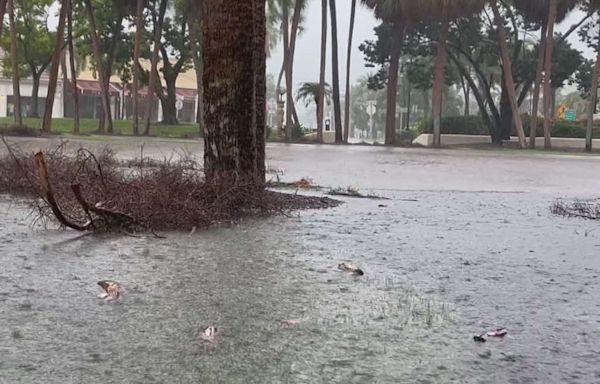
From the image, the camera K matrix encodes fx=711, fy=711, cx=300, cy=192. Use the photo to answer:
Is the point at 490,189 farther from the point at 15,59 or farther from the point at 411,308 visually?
the point at 15,59

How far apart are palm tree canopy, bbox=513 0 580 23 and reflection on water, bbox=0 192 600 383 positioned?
30067 mm

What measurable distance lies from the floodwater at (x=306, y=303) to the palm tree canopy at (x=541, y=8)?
29.3 m

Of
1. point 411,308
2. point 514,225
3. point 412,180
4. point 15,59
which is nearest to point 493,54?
point 15,59

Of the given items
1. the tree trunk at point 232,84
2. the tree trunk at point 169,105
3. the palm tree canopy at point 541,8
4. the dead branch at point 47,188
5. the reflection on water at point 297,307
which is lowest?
the reflection on water at point 297,307

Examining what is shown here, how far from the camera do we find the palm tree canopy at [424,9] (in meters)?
29.7

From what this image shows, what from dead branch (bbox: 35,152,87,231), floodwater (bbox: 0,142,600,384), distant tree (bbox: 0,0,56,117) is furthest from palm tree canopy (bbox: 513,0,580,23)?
dead branch (bbox: 35,152,87,231)

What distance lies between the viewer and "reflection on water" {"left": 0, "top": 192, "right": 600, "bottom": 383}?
8.89ft

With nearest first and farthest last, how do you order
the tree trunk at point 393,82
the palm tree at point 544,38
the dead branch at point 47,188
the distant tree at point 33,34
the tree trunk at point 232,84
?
the dead branch at point 47,188 < the tree trunk at point 232,84 < the palm tree at point 544,38 < the tree trunk at point 393,82 < the distant tree at point 33,34

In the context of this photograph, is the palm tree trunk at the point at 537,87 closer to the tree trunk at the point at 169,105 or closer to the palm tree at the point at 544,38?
the palm tree at the point at 544,38

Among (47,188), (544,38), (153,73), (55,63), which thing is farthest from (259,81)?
(544,38)

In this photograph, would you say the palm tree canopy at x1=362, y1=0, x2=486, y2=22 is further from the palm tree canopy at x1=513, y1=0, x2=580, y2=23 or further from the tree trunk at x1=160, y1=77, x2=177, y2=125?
the tree trunk at x1=160, y1=77, x2=177, y2=125

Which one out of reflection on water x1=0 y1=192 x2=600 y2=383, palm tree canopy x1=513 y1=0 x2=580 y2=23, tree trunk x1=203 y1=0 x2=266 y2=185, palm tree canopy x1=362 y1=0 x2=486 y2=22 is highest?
palm tree canopy x1=513 y1=0 x2=580 y2=23

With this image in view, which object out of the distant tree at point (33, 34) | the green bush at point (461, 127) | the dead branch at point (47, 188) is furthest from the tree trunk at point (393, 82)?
the dead branch at point (47, 188)

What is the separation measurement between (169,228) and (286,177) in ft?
18.2
